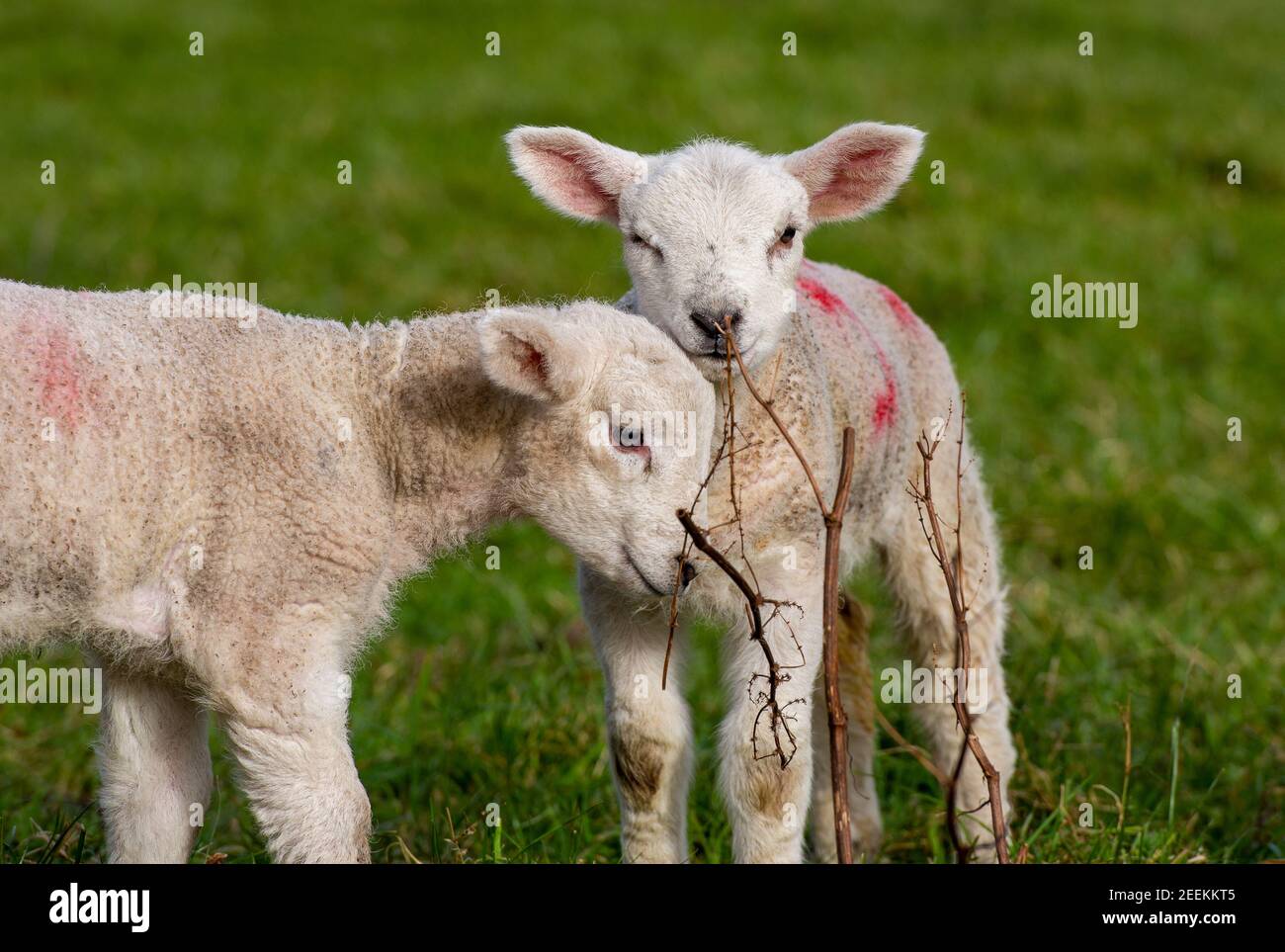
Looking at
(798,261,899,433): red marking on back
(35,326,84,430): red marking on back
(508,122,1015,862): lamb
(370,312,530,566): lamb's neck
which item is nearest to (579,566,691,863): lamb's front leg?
(508,122,1015,862): lamb

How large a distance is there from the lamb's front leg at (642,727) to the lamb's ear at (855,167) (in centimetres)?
113

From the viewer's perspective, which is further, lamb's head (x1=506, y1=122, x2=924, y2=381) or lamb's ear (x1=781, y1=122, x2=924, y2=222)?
lamb's ear (x1=781, y1=122, x2=924, y2=222)

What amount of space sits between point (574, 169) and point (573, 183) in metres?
0.04

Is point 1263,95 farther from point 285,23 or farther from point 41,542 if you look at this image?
point 41,542

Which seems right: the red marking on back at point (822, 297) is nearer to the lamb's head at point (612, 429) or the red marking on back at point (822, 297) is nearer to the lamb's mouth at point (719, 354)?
the lamb's mouth at point (719, 354)

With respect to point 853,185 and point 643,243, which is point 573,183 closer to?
point 643,243

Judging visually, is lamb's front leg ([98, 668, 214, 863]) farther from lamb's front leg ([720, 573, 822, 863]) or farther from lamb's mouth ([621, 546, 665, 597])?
lamb's front leg ([720, 573, 822, 863])

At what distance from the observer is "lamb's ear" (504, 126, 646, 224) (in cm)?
413

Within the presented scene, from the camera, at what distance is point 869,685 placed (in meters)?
5.12

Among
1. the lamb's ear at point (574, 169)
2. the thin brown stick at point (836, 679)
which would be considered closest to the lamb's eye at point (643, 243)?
the lamb's ear at point (574, 169)

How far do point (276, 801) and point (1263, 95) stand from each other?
34.1ft

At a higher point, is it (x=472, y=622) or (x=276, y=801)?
(x=472, y=622)
